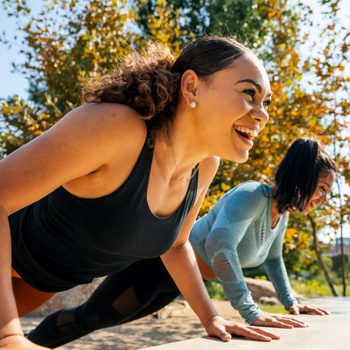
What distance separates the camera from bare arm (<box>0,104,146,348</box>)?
1351 millimetres

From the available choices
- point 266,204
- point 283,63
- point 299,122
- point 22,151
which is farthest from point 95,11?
point 22,151

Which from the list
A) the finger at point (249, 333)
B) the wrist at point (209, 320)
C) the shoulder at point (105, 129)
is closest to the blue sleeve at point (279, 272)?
the wrist at point (209, 320)

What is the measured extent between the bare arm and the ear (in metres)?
0.27

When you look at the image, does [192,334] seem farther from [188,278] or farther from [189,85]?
[189,85]

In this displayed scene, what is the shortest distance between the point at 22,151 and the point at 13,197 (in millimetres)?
127

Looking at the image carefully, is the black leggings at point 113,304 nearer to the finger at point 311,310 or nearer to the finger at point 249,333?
the finger at point 311,310

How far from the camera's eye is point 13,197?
1.42 metres

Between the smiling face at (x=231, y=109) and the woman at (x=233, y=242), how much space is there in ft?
2.24

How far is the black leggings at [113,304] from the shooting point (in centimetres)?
273

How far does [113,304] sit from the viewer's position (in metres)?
2.73

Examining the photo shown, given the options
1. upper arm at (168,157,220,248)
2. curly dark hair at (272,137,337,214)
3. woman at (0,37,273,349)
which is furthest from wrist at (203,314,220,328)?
curly dark hair at (272,137,337,214)

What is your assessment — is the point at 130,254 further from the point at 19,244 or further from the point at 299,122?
the point at 299,122

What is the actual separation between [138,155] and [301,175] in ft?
4.50

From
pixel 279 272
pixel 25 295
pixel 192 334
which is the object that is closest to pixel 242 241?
pixel 279 272
